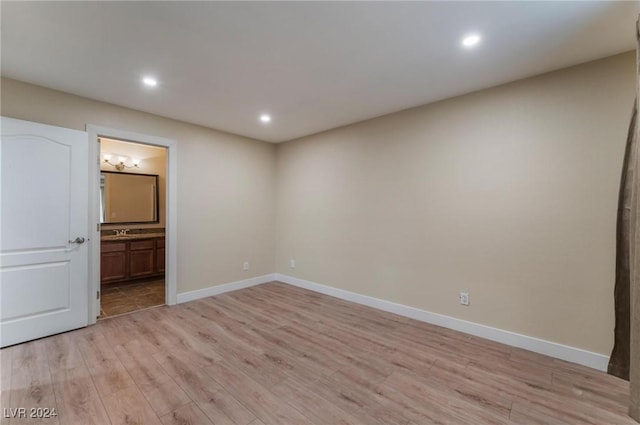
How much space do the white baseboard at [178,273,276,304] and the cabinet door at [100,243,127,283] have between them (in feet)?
5.77

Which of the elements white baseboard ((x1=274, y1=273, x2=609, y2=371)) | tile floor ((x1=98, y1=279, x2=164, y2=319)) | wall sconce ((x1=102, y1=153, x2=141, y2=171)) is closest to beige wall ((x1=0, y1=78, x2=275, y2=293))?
tile floor ((x1=98, y1=279, x2=164, y2=319))

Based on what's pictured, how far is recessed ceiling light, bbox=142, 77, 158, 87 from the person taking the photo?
104 inches

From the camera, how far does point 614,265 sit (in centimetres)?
222

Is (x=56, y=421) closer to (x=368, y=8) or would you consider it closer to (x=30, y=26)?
(x=30, y=26)

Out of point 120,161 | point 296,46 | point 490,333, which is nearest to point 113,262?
point 120,161

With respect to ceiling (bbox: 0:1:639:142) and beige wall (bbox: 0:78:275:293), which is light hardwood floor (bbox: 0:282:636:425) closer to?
beige wall (bbox: 0:78:275:293)

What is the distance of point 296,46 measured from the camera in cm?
212

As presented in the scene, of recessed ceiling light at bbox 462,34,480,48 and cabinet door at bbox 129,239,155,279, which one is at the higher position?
recessed ceiling light at bbox 462,34,480,48

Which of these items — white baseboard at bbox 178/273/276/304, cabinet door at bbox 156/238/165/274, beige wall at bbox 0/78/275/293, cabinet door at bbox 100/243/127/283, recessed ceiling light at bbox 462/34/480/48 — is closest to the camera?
recessed ceiling light at bbox 462/34/480/48

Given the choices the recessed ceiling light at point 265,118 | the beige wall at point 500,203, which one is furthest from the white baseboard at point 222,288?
the recessed ceiling light at point 265,118

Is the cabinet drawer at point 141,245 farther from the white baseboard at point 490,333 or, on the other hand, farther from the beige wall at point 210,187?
the white baseboard at point 490,333

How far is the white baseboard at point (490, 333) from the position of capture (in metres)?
2.32

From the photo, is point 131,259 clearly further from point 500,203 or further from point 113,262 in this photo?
point 500,203

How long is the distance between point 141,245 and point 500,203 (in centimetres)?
562
